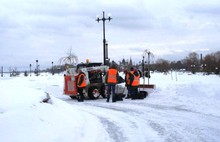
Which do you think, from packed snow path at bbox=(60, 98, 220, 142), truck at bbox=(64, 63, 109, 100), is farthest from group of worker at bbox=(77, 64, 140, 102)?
packed snow path at bbox=(60, 98, 220, 142)

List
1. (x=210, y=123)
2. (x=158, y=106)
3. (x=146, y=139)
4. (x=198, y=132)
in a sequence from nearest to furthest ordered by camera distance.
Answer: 1. (x=146, y=139)
2. (x=198, y=132)
3. (x=210, y=123)
4. (x=158, y=106)

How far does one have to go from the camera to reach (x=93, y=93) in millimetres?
18562

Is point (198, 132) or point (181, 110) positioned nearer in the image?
point (198, 132)

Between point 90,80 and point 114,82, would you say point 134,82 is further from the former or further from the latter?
point 90,80

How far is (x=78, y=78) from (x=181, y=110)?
6431 mm

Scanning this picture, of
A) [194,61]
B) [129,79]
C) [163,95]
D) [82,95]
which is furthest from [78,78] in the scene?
[194,61]

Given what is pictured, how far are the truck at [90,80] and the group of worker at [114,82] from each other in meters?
0.59

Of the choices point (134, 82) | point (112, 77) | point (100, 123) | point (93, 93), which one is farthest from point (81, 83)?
point (100, 123)

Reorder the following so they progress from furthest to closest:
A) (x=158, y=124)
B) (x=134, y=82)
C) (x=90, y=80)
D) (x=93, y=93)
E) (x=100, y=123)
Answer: (x=90, y=80) < (x=93, y=93) < (x=134, y=82) < (x=100, y=123) < (x=158, y=124)

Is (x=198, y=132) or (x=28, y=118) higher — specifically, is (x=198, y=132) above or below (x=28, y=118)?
below

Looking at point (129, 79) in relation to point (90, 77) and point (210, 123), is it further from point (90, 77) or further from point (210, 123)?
point (210, 123)

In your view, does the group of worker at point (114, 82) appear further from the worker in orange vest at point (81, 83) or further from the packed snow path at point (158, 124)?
the packed snow path at point (158, 124)

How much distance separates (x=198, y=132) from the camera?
8.84m

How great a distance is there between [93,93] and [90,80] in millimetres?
722
